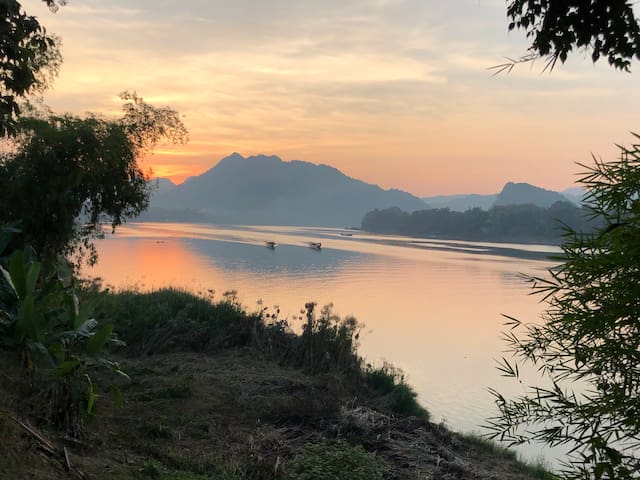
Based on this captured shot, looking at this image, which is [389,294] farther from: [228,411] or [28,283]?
[28,283]

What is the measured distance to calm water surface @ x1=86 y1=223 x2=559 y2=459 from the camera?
14992 millimetres

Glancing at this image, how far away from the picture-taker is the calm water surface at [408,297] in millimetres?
14992

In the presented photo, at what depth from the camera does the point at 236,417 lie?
7.04 metres

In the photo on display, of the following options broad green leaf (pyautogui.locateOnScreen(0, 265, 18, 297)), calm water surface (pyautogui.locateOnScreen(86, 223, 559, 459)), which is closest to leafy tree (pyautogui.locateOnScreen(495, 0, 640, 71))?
calm water surface (pyautogui.locateOnScreen(86, 223, 559, 459))

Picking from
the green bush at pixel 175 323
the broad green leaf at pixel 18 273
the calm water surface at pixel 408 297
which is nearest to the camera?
the broad green leaf at pixel 18 273

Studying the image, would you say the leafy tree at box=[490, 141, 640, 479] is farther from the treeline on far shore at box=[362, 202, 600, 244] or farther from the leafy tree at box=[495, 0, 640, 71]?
the treeline on far shore at box=[362, 202, 600, 244]

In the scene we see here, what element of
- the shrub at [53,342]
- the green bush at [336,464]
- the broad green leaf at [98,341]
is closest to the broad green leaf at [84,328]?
the shrub at [53,342]

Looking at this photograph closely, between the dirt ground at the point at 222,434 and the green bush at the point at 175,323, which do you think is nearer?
the dirt ground at the point at 222,434

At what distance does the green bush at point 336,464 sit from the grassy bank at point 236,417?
2cm

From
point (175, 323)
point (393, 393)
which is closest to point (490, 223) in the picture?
point (393, 393)

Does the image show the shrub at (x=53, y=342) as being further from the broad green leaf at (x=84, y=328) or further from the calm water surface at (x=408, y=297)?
the calm water surface at (x=408, y=297)

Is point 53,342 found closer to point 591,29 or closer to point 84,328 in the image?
point 84,328

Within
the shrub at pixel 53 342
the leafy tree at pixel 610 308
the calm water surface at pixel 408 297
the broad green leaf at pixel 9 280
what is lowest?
the calm water surface at pixel 408 297

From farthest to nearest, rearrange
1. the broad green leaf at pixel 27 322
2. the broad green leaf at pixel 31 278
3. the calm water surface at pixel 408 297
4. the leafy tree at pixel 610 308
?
the calm water surface at pixel 408 297
the broad green leaf at pixel 31 278
the broad green leaf at pixel 27 322
the leafy tree at pixel 610 308
